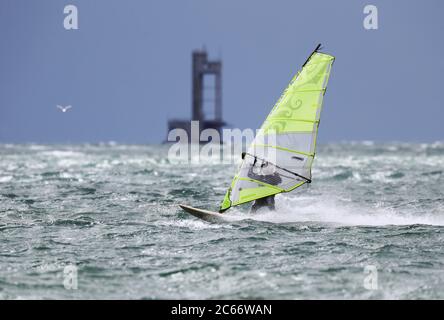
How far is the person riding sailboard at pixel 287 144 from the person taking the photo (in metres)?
20.1

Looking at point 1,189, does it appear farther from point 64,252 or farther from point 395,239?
point 395,239

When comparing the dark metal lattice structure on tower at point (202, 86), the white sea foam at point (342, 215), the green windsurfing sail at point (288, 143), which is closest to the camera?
the green windsurfing sail at point (288, 143)

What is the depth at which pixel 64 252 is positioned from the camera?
16.1 meters

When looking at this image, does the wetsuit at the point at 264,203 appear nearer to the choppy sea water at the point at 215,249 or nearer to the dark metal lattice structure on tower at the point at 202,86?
the choppy sea water at the point at 215,249

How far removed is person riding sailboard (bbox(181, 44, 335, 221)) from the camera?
20062 millimetres

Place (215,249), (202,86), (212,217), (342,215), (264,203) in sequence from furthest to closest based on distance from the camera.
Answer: (202,86), (342,215), (264,203), (212,217), (215,249)

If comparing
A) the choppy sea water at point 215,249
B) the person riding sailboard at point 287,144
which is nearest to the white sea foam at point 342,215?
the choppy sea water at point 215,249

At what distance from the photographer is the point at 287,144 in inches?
798

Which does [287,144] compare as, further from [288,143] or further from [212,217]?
[212,217]

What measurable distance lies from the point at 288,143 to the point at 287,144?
4 centimetres

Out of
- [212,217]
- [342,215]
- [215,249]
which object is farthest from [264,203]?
[215,249]

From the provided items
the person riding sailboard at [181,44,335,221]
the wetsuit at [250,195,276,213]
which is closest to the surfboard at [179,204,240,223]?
the person riding sailboard at [181,44,335,221]

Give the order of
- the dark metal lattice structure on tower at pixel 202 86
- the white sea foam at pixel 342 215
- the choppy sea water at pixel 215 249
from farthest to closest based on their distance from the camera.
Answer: the dark metal lattice structure on tower at pixel 202 86
the white sea foam at pixel 342 215
the choppy sea water at pixel 215 249
